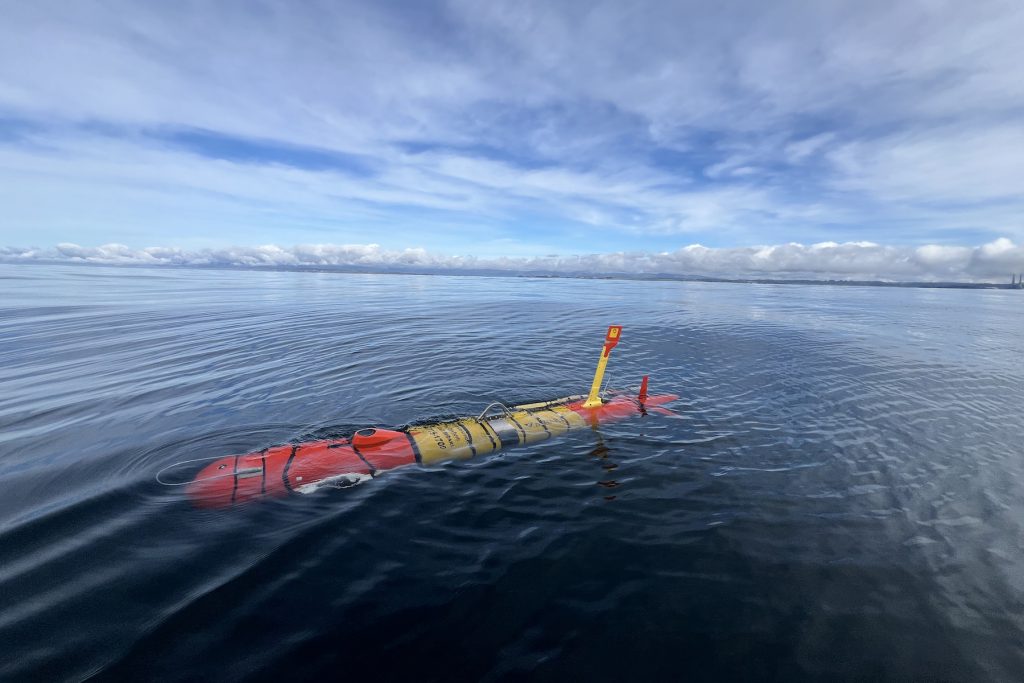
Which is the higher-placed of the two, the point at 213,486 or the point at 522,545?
the point at 213,486

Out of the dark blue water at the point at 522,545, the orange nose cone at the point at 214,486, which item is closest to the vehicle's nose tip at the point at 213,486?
the orange nose cone at the point at 214,486

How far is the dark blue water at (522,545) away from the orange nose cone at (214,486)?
354 mm

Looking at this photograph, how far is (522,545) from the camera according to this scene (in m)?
8.45

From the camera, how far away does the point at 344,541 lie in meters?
8.45

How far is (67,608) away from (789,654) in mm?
12060

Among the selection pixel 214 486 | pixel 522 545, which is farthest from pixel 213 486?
pixel 522 545

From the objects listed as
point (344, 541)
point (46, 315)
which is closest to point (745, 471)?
point (344, 541)

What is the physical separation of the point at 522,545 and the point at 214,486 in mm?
8007

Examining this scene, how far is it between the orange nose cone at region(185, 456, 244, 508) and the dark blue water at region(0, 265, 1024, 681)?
354 mm

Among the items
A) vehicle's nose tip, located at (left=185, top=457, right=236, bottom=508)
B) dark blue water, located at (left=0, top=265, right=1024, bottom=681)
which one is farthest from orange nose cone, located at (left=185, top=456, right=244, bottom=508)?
dark blue water, located at (left=0, top=265, right=1024, bottom=681)

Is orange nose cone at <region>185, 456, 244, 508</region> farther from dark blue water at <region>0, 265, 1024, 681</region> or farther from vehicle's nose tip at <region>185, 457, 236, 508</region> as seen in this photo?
dark blue water at <region>0, 265, 1024, 681</region>

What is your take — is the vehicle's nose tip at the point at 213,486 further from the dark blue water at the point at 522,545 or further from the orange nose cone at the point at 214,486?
the dark blue water at the point at 522,545

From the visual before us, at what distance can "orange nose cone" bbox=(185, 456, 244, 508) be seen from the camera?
369 inches

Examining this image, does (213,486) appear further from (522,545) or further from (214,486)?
(522,545)
